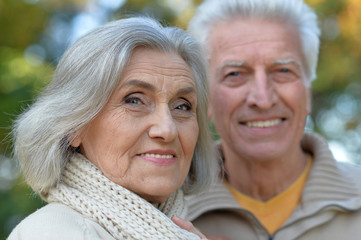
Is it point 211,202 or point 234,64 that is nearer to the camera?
point 211,202

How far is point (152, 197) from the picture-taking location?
2.54 m

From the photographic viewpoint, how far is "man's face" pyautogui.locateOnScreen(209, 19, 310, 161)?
137 inches

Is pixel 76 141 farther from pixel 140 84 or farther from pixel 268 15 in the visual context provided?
pixel 268 15

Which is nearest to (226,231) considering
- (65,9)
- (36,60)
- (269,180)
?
(269,180)

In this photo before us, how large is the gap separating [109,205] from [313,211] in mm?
1475

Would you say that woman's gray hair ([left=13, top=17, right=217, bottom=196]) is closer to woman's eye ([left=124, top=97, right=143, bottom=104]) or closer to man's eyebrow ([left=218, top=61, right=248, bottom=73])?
woman's eye ([left=124, top=97, right=143, bottom=104])

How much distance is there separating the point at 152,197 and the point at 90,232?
0.48 metres

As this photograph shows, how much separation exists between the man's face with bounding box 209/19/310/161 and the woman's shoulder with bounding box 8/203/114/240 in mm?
1580

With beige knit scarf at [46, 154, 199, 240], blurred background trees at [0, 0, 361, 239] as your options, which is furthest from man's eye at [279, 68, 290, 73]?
blurred background trees at [0, 0, 361, 239]

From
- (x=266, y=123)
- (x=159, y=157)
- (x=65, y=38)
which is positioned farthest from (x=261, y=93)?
(x=65, y=38)

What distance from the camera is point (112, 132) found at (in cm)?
240

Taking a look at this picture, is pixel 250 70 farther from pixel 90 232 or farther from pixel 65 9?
pixel 65 9

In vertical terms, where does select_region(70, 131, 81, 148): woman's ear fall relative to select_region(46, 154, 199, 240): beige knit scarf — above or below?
above

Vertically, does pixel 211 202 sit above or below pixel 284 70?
below
